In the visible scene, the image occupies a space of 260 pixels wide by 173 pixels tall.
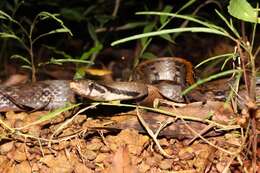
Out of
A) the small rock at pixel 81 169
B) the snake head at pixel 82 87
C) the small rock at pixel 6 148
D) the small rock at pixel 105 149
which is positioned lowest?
the small rock at pixel 81 169

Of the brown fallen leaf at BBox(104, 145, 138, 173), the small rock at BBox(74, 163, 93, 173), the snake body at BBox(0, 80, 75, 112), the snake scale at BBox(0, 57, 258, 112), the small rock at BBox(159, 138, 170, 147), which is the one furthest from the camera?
the snake body at BBox(0, 80, 75, 112)

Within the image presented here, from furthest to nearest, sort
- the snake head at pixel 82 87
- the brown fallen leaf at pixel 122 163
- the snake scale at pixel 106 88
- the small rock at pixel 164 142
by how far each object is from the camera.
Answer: the snake scale at pixel 106 88
the snake head at pixel 82 87
the small rock at pixel 164 142
the brown fallen leaf at pixel 122 163

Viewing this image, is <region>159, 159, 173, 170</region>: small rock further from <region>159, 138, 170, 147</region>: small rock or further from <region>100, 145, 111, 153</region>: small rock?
<region>100, 145, 111, 153</region>: small rock

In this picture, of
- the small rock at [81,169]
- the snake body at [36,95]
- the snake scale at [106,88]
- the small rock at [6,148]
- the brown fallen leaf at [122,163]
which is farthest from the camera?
the snake body at [36,95]

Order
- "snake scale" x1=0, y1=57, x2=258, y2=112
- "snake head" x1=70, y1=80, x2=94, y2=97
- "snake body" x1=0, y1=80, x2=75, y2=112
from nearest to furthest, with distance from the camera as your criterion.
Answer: "snake head" x1=70, y1=80, x2=94, y2=97 < "snake scale" x1=0, y1=57, x2=258, y2=112 < "snake body" x1=0, y1=80, x2=75, y2=112

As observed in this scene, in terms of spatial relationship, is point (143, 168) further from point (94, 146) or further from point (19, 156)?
point (19, 156)

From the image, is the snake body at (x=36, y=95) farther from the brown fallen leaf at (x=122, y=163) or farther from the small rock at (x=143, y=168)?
the small rock at (x=143, y=168)

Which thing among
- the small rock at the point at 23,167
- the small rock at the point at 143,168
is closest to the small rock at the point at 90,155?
the small rock at the point at 143,168

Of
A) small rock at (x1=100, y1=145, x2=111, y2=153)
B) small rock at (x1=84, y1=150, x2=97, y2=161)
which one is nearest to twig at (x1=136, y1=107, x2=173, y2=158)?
small rock at (x1=100, y1=145, x2=111, y2=153)

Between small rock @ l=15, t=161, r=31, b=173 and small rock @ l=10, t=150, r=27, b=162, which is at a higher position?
small rock @ l=10, t=150, r=27, b=162

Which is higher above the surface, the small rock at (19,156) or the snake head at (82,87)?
the snake head at (82,87)
